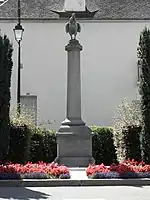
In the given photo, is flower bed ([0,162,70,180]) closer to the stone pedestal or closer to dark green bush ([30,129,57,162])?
the stone pedestal

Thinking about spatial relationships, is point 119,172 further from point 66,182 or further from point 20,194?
point 20,194

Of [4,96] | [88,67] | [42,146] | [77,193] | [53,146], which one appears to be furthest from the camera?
[88,67]

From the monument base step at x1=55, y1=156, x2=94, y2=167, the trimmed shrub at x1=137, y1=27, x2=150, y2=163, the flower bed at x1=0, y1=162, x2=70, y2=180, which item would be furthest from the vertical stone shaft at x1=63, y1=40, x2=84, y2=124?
the flower bed at x1=0, y1=162, x2=70, y2=180

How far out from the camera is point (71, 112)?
18609 mm

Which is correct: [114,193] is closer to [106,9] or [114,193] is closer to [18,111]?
[18,111]

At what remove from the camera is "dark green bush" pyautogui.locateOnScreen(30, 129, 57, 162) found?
69.6 feet

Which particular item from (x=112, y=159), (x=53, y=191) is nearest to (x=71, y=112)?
(x=112, y=159)

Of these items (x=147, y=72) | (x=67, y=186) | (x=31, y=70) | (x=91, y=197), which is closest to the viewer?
(x=91, y=197)

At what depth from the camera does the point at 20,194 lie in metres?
12.1

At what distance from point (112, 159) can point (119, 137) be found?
2.60 m

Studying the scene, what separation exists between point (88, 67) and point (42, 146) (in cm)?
1279

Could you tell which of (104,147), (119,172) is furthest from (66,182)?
(104,147)

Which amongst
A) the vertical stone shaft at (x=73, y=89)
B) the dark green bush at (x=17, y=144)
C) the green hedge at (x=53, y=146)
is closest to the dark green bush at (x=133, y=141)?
the vertical stone shaft at (x=73, y=89)

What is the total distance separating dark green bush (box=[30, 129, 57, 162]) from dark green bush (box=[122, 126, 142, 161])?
4299 mm
